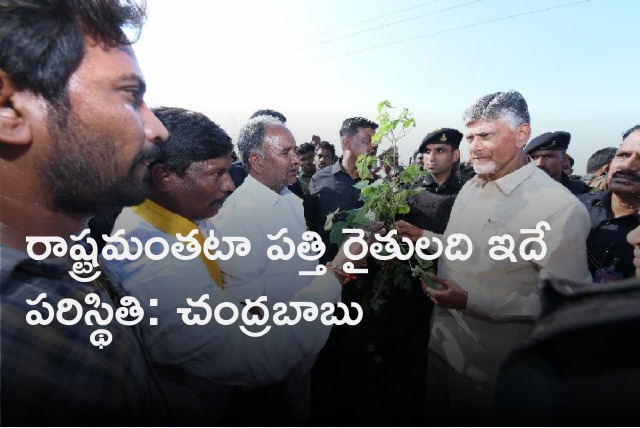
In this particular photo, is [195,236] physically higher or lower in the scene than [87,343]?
higher

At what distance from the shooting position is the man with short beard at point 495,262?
2.32 meters

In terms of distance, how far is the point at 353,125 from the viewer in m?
5.70

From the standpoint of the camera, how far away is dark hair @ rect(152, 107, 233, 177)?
2.07m

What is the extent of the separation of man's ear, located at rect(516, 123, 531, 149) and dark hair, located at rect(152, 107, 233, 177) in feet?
7.61

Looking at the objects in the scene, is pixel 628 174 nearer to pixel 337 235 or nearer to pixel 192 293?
pixel 337 235

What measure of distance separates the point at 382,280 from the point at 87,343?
8.19 ft

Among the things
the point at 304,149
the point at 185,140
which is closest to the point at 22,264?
the point at 185,140

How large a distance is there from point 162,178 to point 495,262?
7.98 feet

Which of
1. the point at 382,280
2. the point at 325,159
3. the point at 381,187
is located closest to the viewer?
the point at 381,187

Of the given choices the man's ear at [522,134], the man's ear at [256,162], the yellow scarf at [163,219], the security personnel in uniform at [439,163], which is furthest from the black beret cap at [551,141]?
the yellow scarf at [163,219]

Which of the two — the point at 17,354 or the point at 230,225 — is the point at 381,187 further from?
the point at 17,354

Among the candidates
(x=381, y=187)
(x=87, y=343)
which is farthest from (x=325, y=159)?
(x=87, y=343)

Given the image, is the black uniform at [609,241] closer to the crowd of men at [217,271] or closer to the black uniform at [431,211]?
the crowd of men at [217,271]

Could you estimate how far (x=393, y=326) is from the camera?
432cm
